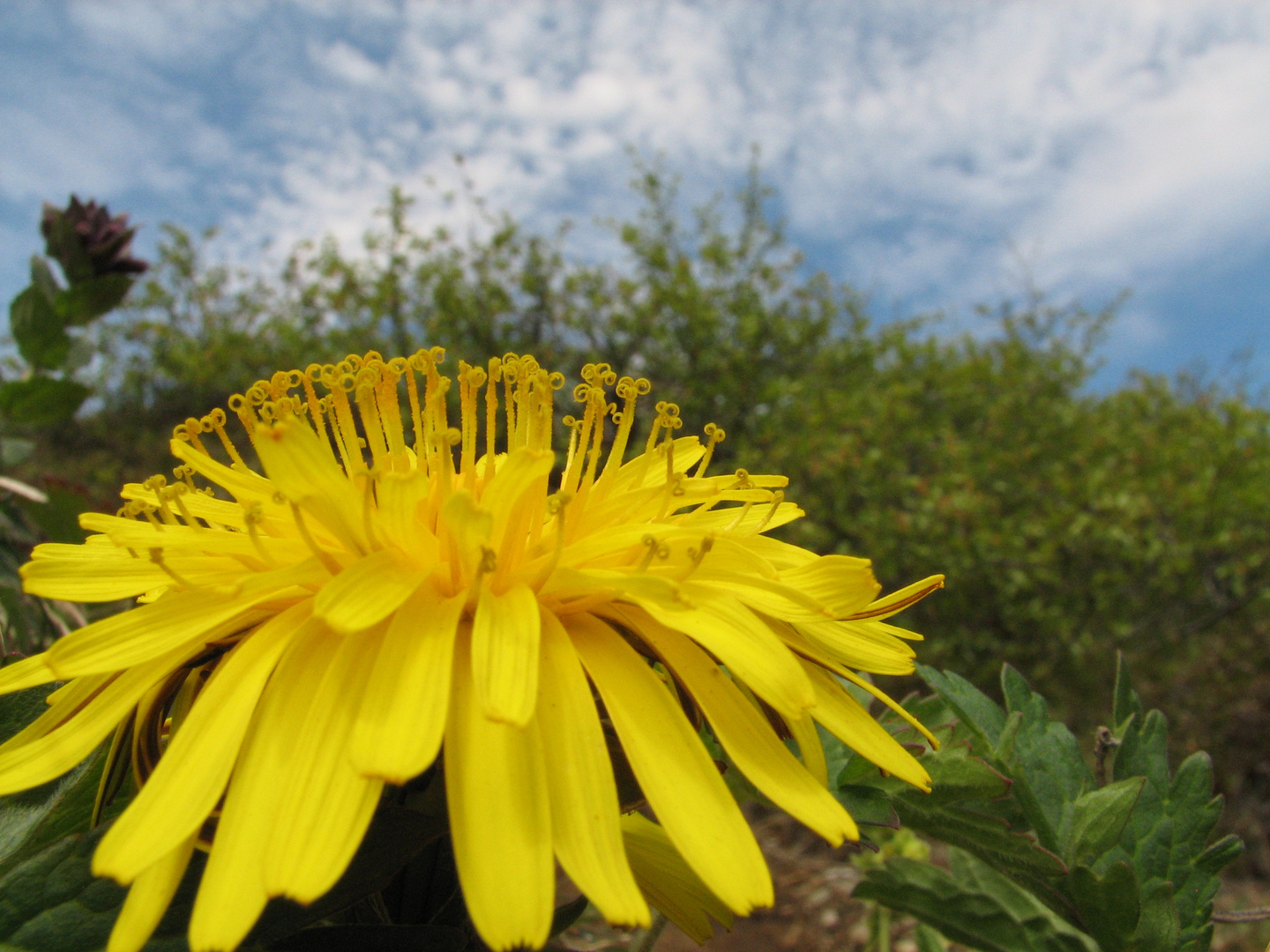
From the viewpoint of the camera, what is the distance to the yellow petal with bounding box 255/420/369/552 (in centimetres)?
77

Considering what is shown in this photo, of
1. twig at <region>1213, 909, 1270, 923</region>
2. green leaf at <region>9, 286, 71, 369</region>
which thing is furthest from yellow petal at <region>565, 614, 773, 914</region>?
green leaf at <region>9, 286, 71, 369</region>

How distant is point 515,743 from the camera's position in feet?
2.22

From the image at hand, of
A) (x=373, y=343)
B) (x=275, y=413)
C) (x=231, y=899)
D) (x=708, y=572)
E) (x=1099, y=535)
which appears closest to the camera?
(x=231, y=899)

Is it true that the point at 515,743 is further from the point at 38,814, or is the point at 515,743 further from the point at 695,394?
the point at 695,394

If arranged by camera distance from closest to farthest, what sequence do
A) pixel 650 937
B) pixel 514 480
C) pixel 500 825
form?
pixel 500 825 → pixel 514 480 → pixel 650 937

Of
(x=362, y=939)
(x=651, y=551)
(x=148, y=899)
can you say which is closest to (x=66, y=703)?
(x=148, y=899)

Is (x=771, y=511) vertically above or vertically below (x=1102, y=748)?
above

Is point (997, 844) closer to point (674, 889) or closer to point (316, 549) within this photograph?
point (674, 889)

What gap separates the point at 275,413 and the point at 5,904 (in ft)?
1.88

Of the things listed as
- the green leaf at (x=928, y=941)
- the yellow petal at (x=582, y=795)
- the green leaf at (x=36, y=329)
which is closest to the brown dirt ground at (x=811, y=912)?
the green leaf at (x=928, y=941)

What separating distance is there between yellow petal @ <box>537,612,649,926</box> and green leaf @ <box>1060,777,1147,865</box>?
0.62 metres

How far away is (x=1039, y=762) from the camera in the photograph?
3.55ft

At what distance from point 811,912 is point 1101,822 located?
318cm

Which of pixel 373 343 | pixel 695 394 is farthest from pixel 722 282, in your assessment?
pixel 373 343
